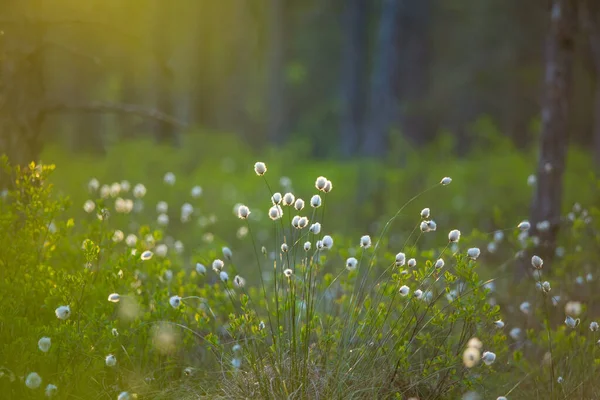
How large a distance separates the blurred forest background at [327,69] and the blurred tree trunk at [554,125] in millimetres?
6433

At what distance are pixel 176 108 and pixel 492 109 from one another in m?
12.5

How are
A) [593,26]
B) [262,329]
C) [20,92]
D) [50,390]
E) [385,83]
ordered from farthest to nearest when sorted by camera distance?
[385,83] < [593,26] < [20,92] < [262,329] < [50,390]

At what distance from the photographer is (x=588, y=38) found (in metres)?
8.95

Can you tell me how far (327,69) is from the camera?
35.5 meters

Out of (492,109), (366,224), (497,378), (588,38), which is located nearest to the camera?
(497,378)

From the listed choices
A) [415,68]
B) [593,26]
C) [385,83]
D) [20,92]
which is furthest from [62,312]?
[415,68]

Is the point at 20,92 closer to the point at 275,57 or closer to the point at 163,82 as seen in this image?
the point at 275,57

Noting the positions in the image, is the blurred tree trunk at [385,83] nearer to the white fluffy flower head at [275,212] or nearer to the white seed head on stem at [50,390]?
the white fluffy flower head at [275,212]

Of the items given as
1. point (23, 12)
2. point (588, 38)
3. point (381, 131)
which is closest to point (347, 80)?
point (381, 131)

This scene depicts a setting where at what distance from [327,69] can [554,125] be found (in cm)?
2936

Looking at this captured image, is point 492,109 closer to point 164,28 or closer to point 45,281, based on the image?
point 164,28

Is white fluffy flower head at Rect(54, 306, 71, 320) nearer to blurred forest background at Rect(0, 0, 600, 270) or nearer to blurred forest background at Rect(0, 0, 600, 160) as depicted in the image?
blurred forest background at Rect(0, 0, 600, 270)

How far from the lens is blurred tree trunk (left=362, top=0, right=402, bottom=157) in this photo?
1334cm

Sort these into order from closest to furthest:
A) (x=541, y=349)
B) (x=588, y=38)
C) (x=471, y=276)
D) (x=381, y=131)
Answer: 1. (x=471, y=276)
2. (x=541, y=349)
3. (x=588, y=38)
4. (x=381, y=131)
